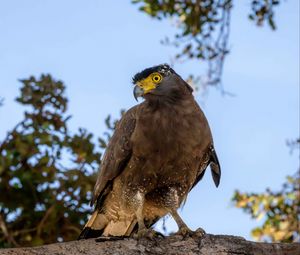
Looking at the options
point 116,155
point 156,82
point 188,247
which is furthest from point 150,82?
point 188,247

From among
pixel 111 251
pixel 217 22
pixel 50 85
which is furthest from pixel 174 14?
pixel 111 251

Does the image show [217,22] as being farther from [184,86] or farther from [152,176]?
[152,176]

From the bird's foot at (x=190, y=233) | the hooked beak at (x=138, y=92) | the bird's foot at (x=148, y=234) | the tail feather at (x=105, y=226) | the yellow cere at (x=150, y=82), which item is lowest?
the bird's foot at (x=148, y=234)

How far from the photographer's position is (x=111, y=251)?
455 cm

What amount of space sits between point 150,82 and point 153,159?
0.82m

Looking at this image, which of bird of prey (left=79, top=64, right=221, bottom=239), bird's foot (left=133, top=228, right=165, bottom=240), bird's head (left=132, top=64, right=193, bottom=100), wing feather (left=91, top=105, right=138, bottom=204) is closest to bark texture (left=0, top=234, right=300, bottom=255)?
bird's foot (left=133, top=228, right=165, bottom=240)

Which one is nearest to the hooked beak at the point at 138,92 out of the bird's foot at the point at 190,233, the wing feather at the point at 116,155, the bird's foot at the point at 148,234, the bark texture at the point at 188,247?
the wing feather at the point at 116,155

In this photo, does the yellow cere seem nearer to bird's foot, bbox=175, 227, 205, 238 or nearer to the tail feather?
the tail feather

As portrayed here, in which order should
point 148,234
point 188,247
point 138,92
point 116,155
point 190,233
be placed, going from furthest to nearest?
point 138,92 < point 116,155 < point 190,233 < point 148,234 < point 188,247

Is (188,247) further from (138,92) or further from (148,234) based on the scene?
(138,92)

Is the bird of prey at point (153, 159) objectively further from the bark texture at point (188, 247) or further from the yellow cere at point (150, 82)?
the bark texture at point (188, 247)

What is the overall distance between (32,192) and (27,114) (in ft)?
2.42

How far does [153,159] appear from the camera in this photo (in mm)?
5656

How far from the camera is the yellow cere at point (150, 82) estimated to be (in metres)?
6.13
